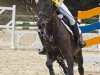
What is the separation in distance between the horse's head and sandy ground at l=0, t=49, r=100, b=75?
3.57 meters

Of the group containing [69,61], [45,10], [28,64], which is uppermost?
[45,10]

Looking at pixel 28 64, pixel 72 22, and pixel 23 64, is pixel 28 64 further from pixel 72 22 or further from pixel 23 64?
pixel 72 22

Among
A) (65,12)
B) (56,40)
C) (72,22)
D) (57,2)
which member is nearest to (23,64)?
(72,22)

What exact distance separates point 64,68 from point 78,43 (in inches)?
23.9

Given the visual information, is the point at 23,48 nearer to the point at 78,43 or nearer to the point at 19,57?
the point at 19,57

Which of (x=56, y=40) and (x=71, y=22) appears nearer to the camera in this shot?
(x=56, y=40)

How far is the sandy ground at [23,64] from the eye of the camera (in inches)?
431

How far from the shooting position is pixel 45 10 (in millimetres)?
7320

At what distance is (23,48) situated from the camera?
15656mm

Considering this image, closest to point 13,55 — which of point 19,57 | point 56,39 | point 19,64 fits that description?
point 19,57

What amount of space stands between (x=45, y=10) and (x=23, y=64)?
4.91 meters

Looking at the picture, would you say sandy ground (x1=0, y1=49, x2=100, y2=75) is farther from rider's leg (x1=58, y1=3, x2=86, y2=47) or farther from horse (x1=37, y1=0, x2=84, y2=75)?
horse (x1=37, y1=0, x2=84, y2=75)

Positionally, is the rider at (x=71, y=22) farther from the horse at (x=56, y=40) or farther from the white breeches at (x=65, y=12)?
the horse at (x=56, y=40)

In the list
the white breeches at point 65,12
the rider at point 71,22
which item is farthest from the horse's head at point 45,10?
the white breeches at point 65,12
